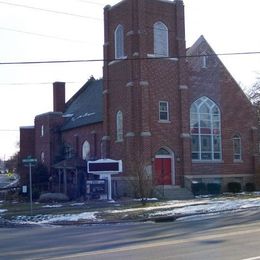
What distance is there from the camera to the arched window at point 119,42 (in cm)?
4050

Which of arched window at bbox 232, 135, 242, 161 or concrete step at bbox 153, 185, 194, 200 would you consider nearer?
concrete step at bbox 153, 185, 194, 200

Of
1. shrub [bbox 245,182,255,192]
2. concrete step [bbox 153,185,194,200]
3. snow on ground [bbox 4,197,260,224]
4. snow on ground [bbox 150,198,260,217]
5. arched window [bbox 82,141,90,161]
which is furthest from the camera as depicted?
arched window [bbox 82,141,90,161]

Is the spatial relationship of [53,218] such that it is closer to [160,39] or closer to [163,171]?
[163,171]

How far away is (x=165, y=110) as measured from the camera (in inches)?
1555

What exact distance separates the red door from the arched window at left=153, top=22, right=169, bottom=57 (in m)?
7.53

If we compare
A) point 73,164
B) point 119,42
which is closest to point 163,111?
point 119,42

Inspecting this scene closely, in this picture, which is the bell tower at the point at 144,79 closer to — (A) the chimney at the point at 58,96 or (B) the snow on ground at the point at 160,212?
(B) the snow on ground at the point at 160,212

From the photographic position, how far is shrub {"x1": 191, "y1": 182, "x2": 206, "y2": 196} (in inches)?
1543

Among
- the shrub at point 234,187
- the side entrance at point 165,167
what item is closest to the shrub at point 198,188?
the side entrance at point 165,167

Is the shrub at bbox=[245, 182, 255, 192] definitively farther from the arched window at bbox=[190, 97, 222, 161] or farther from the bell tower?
the bell tower

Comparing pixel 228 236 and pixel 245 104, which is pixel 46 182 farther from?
pixel 228 236

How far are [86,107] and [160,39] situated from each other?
14.4 meters

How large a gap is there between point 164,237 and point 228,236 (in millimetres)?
1818

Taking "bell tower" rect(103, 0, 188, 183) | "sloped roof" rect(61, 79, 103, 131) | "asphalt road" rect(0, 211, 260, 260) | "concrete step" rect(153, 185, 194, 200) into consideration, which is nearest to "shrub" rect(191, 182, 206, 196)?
"concrete step" rect(153, 185, 194, 200)
